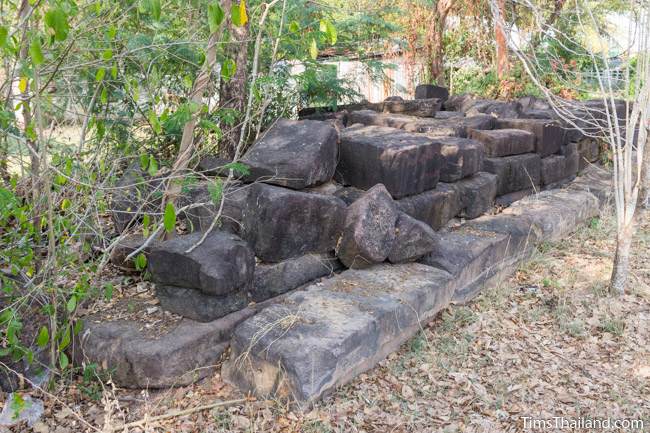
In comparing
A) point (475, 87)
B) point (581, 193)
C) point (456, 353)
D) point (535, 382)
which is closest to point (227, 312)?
point (456, 353)

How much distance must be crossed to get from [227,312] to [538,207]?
12.4ft

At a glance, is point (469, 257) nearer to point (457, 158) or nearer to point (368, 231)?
point (368, 231)

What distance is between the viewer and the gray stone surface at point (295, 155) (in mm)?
4039

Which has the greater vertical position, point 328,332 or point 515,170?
point 515,170

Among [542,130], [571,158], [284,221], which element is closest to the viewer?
[284,221]

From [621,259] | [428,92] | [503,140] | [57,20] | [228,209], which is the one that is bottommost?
[621,259]

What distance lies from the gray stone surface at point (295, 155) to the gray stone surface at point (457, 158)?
1.32 m

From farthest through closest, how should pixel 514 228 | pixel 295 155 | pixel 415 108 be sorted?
1. pixel 415 108
2. pixel 514 228
3. pixel 295 155

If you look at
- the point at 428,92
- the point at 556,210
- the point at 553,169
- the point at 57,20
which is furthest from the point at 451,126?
the point at 57,20

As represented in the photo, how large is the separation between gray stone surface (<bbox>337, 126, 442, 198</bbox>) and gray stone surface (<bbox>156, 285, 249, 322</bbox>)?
63.4 inches

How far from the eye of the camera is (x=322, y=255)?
13.6 ft

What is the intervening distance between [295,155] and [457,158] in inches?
73.6

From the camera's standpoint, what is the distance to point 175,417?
295 cm

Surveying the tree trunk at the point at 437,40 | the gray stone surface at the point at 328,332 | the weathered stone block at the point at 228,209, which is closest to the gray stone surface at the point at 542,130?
the gray stone surface at the point at 328,332
